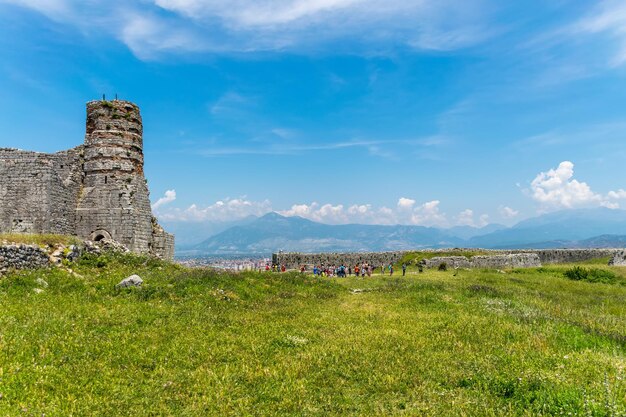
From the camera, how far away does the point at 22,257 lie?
19047 millimetres

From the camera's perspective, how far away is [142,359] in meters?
11.1

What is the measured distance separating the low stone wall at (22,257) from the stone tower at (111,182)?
8735 mm

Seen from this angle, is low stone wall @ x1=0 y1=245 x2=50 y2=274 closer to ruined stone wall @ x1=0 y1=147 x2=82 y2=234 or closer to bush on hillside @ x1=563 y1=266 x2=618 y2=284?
ruined stone wall @ x1=0 y1=147 x2=82 y2=234

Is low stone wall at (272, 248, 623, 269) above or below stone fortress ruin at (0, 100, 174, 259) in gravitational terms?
below

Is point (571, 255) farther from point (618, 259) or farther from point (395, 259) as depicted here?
point (395, 259)

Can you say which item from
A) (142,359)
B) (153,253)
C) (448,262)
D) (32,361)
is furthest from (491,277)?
(32,361)

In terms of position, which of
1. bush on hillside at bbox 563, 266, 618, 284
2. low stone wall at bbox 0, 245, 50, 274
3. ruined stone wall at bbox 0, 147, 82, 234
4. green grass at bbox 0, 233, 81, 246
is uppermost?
ruined stone wall at bbox 0, 147, 82, 234

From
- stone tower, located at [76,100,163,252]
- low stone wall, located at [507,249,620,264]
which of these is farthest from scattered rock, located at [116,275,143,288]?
low stone wall, located at [507,249,620,264]

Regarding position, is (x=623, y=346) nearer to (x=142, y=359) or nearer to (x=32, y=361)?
(x=142, y=359)

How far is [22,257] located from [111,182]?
1122cm

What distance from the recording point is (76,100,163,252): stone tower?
29.1 metres

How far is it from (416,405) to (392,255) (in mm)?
52863

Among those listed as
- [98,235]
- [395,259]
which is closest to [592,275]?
[395,259]

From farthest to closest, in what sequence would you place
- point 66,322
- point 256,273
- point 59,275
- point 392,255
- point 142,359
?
point 392,255
point 256,273
point 59,275
point 66,322
point 142,359
